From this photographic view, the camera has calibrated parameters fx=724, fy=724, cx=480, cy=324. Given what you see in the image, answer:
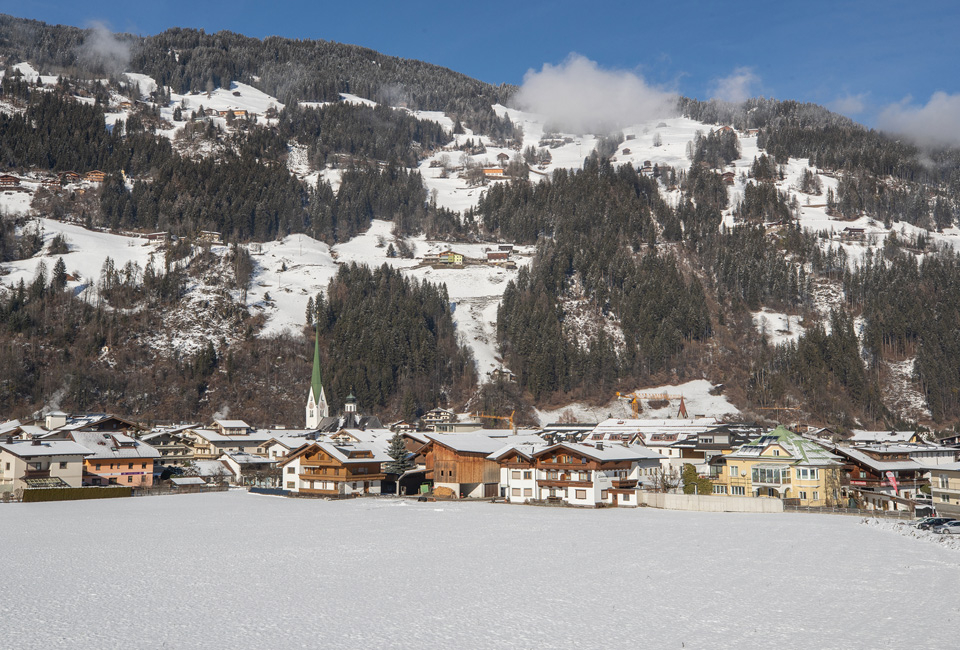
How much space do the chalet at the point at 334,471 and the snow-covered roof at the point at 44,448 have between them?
61.9 feet

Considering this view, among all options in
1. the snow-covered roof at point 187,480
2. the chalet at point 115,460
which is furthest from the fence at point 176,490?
the chalet at point 115,460

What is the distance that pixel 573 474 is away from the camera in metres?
58.1

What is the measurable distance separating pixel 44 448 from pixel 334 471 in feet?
84.8

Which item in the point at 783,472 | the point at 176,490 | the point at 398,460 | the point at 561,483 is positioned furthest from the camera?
the point at 398,460

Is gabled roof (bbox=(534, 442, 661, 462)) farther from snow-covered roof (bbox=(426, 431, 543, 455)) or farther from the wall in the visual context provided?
snow-covered roof (bbox=(426, 431, 543, 455))

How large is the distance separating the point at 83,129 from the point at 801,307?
182 meters

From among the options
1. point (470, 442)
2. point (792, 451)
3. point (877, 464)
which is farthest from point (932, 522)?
point (470, 442)

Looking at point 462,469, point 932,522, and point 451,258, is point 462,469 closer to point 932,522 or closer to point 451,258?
point 932,522

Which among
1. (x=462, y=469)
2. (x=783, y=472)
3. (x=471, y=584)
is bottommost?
(x=471, y=584)

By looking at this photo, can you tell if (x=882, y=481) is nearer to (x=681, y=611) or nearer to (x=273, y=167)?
(x=681, y=611)

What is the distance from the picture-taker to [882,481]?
61.2 meters

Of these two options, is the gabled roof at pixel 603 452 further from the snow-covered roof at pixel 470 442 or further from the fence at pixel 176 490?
the fence at pixel 176 490

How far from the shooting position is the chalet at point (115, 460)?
68.4 m

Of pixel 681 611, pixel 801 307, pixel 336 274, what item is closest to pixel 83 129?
pixel 336 274
